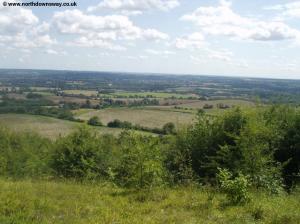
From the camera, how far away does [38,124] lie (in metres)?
83.9

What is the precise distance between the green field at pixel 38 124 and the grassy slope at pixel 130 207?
204 ft

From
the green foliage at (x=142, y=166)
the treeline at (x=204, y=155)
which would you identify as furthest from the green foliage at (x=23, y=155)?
the green foliage at (x=142, y=166)

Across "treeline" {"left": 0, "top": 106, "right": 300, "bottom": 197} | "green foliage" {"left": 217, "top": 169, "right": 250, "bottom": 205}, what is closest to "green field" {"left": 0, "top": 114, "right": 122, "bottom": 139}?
"treeline" {"left": 0, "top": 106, "right": 300, "bottom": 197}

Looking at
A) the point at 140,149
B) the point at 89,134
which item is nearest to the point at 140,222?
the point at 140,149

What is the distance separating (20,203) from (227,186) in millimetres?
4719

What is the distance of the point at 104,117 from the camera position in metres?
93.4

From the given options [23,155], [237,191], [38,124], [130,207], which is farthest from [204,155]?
[38,124]

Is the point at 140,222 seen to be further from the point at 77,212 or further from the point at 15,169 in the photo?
the point at 15,169

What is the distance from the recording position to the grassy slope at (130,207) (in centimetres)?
779

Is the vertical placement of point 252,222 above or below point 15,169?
above

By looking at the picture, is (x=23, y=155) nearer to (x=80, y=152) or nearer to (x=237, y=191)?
(x=80, y=152)

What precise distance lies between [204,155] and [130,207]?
1596 centimetres

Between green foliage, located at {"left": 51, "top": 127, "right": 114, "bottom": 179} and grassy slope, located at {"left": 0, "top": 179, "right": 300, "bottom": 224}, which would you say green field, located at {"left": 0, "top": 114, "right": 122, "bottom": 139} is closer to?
green foliage, located at {"left": 51, "top": 127, "right": 114, "bottom": 179}

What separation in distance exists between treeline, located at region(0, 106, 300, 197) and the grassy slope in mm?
761
